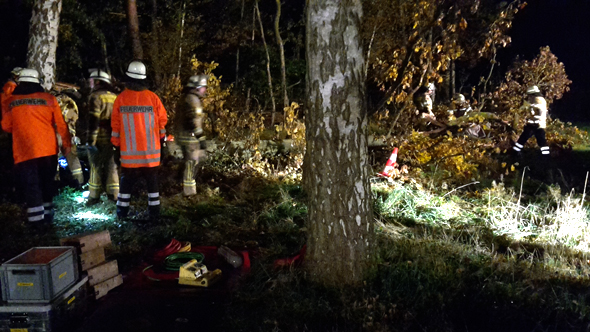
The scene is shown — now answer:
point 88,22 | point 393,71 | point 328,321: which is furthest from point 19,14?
point 328,321

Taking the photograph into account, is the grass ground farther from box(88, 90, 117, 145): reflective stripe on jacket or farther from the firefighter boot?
box(88, 90, 117, 145): reflective stripe on jacket

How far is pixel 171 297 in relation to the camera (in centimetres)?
414

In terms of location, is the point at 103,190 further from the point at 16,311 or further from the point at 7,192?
the point at 16,311

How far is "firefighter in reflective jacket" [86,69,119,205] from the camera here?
6.79 m

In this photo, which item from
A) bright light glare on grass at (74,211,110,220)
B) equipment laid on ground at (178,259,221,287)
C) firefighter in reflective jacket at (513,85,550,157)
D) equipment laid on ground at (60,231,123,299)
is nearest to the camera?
equipment laid on ground at (60,231,123,299)

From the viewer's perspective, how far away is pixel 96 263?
4.17 m

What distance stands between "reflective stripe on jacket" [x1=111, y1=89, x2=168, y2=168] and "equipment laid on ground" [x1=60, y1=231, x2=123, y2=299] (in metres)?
1.85

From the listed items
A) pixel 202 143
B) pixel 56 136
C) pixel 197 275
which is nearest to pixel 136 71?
pixel 56 136

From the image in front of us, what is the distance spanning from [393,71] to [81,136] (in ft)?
18.9

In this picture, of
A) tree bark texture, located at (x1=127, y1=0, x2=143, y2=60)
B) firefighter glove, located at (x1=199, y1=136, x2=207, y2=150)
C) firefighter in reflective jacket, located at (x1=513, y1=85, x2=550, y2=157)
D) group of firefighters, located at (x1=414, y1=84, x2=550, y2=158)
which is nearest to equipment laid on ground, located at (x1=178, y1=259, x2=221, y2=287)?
firefighter glove, located at (x1=199, y1=136, x2=207, y2=150)

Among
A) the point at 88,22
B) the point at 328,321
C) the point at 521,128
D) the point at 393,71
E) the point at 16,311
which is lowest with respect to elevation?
the point at 328,321

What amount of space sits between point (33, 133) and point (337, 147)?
4151 millimetres

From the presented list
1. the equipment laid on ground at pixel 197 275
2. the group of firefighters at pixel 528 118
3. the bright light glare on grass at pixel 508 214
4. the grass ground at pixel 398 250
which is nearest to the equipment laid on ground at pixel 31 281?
the equipment laid on ground at pixel 197 275

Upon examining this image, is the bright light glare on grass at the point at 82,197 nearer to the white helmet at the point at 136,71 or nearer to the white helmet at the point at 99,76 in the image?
the white helmet at the point at 99,76
